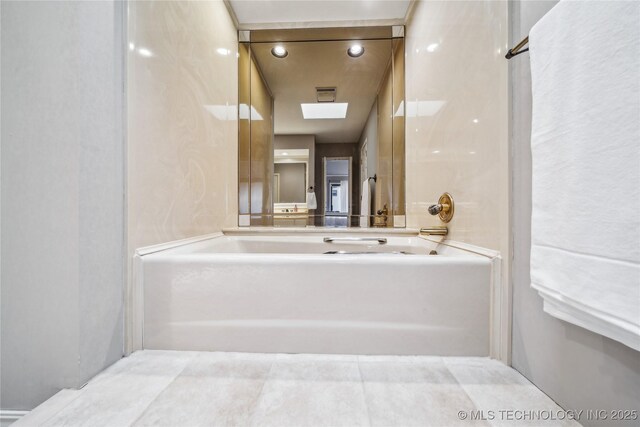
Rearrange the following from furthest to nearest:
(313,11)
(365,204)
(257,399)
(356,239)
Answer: (365,204)
(313,11)
(356,239)
(257,399)

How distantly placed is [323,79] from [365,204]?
1055mm

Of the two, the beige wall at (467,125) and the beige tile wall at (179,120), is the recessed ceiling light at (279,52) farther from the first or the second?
the beige wall at (467,125)

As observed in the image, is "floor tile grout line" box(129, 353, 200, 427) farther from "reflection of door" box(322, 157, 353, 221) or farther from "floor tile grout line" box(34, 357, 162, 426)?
"reflection of door" box(322, 157, 353, 221)

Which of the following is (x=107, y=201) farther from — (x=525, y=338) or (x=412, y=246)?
(x=412, y=246)

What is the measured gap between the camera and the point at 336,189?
221 cm

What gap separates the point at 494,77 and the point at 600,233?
2.23 feet

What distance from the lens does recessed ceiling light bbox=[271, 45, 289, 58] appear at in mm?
2201

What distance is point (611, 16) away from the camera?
0.54 metres

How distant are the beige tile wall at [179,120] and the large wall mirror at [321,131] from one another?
243 mm

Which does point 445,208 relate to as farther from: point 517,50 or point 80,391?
point 80,391

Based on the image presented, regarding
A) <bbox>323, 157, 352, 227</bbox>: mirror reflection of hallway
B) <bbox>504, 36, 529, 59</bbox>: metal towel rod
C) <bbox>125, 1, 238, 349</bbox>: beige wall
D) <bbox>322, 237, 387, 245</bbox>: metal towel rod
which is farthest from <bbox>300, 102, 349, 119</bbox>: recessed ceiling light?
<bbox>504, 36, 529, 59</bbox>: metal towel rod

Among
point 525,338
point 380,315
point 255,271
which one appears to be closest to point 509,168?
point 525,338

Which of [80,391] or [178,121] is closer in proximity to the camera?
[80,391]

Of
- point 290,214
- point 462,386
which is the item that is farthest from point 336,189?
point 462,386
